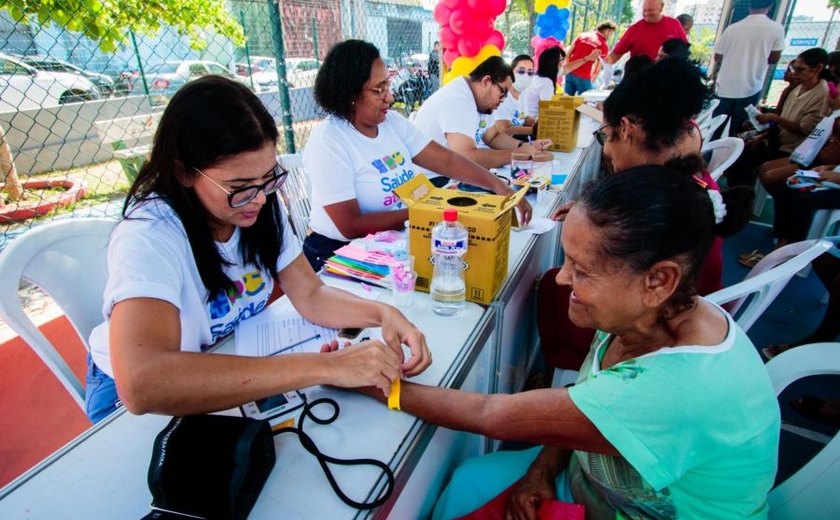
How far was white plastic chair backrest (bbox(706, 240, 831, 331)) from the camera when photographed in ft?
4.32

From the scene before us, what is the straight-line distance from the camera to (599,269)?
890mm

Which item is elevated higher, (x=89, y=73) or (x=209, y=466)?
(x=89, y=73)

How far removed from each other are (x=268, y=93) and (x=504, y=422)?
24.4 ft

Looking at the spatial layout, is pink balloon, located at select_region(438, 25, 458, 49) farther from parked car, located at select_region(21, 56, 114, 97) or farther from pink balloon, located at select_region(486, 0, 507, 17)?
parked car, located at select_region(21, 56, 114, 97)

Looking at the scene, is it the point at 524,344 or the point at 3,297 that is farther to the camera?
the point at 524,344

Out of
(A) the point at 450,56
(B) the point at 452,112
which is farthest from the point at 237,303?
(A) the point at 450,56

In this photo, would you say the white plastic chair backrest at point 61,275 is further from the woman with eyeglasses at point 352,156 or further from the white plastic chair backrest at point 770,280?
the white plastic chair backrest at point 770,280

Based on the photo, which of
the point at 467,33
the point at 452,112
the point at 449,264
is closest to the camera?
the point at 449,264

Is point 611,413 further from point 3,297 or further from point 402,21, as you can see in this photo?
point 402,21

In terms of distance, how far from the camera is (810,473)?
0.92 metres

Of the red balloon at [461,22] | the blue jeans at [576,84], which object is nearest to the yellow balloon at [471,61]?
the red balloon at [461,22]

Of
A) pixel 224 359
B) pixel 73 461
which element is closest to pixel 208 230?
pixel 224 359

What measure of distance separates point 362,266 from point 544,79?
457 cm

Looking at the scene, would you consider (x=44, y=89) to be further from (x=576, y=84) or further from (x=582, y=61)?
(x=576, y=84)
